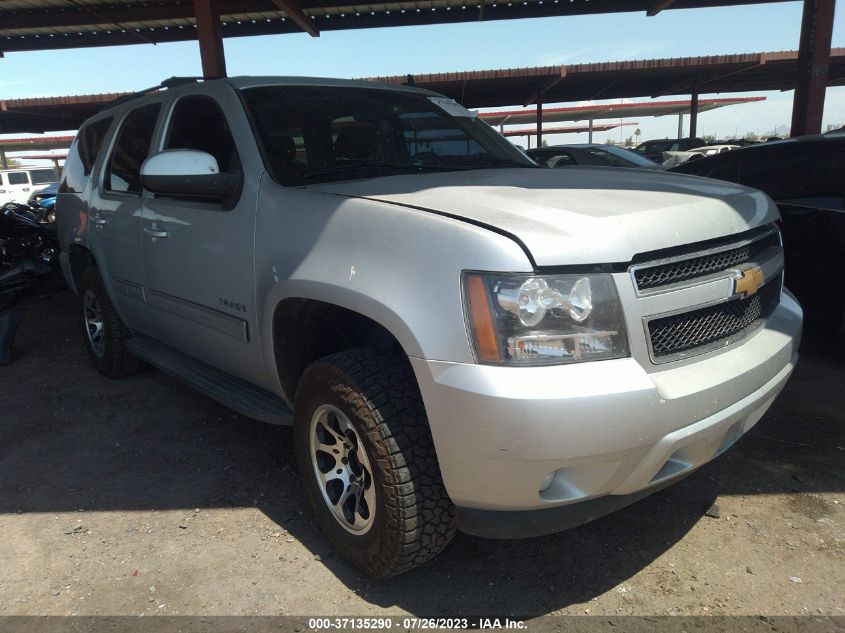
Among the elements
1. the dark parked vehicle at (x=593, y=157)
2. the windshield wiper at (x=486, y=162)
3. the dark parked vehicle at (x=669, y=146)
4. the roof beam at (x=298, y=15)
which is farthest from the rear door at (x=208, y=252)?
the dark parked vehicle at (x=669, y=146)

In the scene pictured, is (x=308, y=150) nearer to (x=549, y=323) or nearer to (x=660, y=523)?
(x=549, y=323)

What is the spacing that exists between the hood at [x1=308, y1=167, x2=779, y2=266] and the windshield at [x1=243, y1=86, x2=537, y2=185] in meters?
0.28

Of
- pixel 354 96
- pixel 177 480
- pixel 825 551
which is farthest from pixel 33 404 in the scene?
pixel 825 551

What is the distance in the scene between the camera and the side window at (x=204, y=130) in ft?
9.65

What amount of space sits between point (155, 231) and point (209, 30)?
314 inches

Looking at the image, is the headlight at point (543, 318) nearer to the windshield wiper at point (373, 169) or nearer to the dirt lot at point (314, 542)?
the dirt lot at point (314, 542)

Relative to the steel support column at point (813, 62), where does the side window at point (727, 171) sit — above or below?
below

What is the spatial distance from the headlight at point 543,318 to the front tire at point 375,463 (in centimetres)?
44

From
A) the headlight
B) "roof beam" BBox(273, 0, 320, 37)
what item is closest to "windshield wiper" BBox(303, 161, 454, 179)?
the headlight

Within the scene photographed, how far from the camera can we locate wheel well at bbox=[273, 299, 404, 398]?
2416 millimetres

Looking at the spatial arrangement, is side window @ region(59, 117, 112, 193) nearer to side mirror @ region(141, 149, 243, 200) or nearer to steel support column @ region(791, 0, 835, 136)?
side mirror @ region(141, 149, 243, 200)

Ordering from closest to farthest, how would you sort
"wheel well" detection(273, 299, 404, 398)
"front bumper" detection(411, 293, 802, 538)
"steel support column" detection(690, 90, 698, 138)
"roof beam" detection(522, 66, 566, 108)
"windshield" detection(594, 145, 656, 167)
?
1. "front bumper" detection(411, 293, 802, 538)
2. "wheel well" detection(273, 299, 404, 398)
3. "windshield" detection(594, 145, 656, 167)
4. "roof beam" detection(522, 66, 566, 108)
5. "steel support column" detection(690, 90, 698, 138)

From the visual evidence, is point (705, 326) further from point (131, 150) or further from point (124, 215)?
point (131, 150)

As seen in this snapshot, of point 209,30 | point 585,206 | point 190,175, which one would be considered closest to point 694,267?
point 585,206
